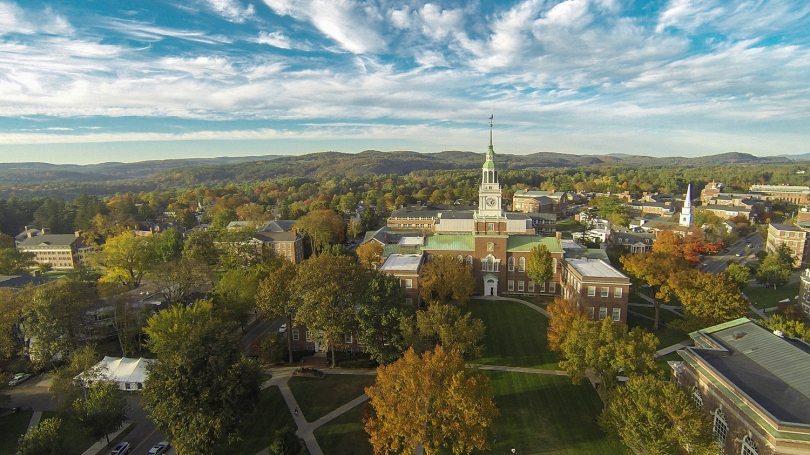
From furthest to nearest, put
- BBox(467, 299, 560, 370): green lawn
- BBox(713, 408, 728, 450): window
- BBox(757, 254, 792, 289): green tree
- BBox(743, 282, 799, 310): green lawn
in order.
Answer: BBox(757, 254, 792, 289): green tree
BBox(743, 282, 799, 310): green lawn
BBox(467, 299, 560, 370): green lawn
BBox(713, 408, 728, 450): window

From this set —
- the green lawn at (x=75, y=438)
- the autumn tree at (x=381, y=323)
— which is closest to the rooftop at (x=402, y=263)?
the autumn tree at (x=381, y=323)

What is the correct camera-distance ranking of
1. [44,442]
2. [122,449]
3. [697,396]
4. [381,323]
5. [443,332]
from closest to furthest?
[44,442] < [697,396] < [122,449] < [443,332] < [381,323]

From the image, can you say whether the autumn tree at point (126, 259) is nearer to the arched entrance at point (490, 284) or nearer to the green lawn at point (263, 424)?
the green lawn at point (263, 424)

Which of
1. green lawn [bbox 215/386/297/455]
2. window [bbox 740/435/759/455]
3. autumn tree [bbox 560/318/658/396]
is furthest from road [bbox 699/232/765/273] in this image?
green lawn [bbox 215/386/297/455]

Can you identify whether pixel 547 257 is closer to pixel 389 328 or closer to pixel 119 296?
pixel 389 328

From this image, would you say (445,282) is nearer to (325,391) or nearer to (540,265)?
(540,265)

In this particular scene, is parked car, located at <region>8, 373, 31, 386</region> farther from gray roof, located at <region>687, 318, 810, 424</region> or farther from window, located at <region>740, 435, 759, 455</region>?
window, located at <region>740, 435, 759, 455</region>

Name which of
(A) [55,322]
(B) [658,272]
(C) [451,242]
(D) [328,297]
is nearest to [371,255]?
(C) [451,242]
